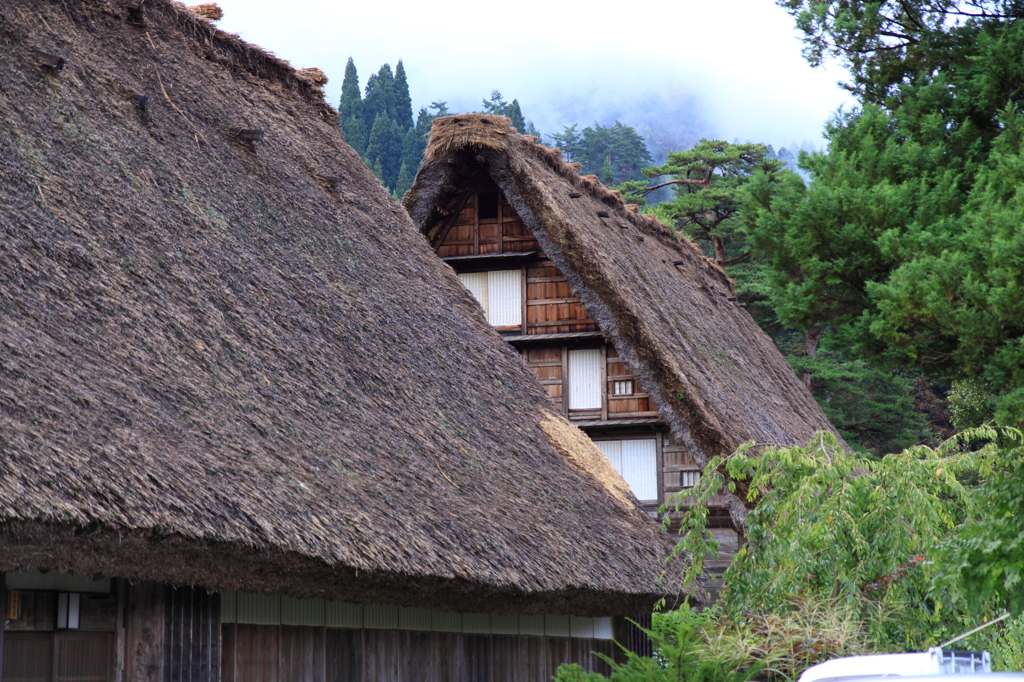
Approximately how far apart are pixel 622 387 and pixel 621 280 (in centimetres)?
153

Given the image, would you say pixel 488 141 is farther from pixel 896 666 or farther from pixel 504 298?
pixel 896 666

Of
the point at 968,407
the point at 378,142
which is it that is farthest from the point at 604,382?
the point at 378,142

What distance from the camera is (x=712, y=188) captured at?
3422cm

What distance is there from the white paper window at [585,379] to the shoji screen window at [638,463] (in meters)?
0.66

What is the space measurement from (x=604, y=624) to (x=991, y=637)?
14.5ft

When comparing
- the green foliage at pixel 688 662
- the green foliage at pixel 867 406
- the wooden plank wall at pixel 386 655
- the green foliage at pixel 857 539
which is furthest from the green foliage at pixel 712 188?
the green foliage at pixel 688 662

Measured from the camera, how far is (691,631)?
7523 millimetres

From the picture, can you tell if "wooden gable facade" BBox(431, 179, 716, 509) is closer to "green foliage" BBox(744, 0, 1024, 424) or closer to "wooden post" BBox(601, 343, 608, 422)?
"wooden post" BBox(601, 343, 608, 422)

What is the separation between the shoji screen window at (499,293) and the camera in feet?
53.0

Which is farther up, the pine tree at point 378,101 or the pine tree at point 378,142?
Result: the pine tree at point 378,101

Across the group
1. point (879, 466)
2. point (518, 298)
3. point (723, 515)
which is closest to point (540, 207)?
point (518, 298)

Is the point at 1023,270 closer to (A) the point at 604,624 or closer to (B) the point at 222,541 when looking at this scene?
(A) the point at 604,624

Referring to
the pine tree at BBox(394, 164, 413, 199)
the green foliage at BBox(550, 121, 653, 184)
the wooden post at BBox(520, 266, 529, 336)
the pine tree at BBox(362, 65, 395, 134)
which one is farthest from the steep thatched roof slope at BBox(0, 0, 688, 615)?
the green foliage at BBox(550, 121, 653, 184)

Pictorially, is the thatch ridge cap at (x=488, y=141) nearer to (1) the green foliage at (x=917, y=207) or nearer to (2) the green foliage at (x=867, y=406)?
(1) the green foliage at (x=917, y=207)
